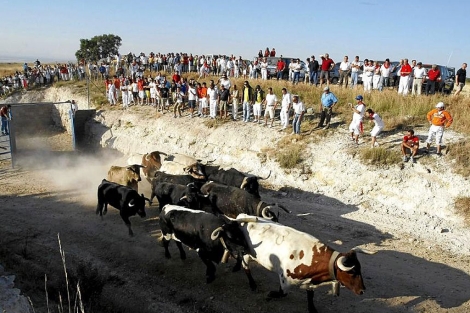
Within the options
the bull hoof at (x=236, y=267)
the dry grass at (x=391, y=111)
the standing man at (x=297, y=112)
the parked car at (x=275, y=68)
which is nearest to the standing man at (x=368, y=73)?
the dry grass at (x=391, y=111)

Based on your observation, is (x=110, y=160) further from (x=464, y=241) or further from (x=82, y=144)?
(x=464, y=241)

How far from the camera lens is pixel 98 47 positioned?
64.9m

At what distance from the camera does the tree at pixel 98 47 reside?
61.8 m

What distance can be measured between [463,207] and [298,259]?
25.1 ft

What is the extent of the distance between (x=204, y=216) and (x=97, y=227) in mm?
4834

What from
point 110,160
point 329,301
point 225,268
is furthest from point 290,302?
point 110,160

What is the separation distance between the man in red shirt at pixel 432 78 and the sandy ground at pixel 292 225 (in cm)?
556

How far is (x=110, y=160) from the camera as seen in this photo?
21.6 metres

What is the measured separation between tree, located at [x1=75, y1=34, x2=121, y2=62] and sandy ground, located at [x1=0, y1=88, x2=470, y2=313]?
48309 mm

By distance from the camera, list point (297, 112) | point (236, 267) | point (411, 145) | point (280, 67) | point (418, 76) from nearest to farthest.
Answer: point (236, 267), point (411, 145), point (297, 112), point (418, 76), point (280, 67)

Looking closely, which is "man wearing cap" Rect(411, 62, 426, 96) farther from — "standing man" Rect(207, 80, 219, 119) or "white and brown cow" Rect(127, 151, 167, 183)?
"white and brown cow" Rect(127, 151, 167, 183)

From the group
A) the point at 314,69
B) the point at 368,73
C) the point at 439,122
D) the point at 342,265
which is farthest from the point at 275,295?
the point at 314,69

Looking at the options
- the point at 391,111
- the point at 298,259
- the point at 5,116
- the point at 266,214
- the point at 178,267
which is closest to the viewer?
the point at 298,259

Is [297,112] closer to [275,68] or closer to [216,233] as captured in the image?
[216,233]
